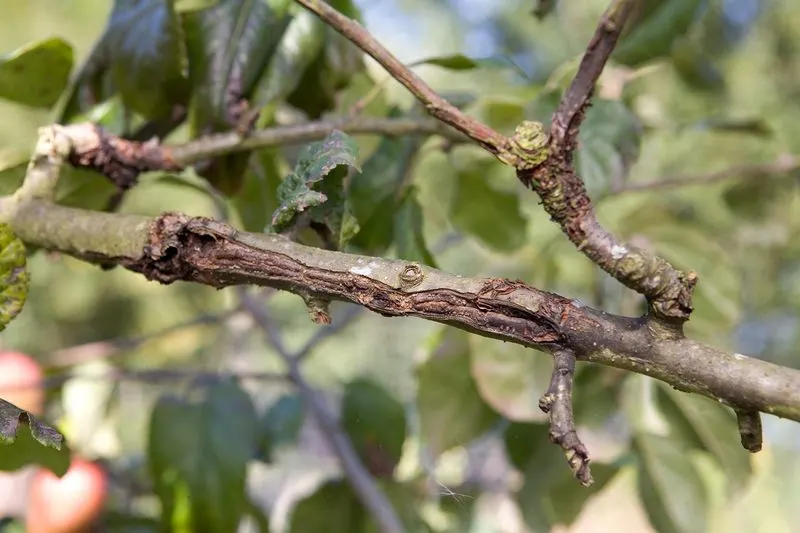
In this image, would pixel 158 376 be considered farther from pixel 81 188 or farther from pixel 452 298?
pixel 452 298

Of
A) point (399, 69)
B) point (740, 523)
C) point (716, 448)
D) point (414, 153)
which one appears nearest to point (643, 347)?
point (399, 69)

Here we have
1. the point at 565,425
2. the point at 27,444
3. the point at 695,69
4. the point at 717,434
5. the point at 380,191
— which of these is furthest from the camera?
the point at 695,69

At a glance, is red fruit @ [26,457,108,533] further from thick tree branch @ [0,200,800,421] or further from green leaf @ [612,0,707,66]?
green leaf @ [612,0,707,66]

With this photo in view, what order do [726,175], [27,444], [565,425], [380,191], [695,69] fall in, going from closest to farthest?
1. [565,425]
2. [27,444]
3. [380,191]
4. [726,175]
5. [695,69]

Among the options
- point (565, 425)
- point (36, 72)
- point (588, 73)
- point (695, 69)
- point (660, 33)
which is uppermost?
point (695, 69)

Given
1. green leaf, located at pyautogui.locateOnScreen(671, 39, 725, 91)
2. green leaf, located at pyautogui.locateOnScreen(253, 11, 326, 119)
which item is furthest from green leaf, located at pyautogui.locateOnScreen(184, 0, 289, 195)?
green leaf, located at pyautogui.locateOnScreen(671, 39, 725, 91)

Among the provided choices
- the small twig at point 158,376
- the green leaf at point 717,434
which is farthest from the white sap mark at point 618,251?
the small twig at point 158,376

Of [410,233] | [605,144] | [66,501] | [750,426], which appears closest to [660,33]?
[605,144]

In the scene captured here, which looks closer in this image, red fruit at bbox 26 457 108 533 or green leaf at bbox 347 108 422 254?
green leaf at bbox 347 108 422 254
